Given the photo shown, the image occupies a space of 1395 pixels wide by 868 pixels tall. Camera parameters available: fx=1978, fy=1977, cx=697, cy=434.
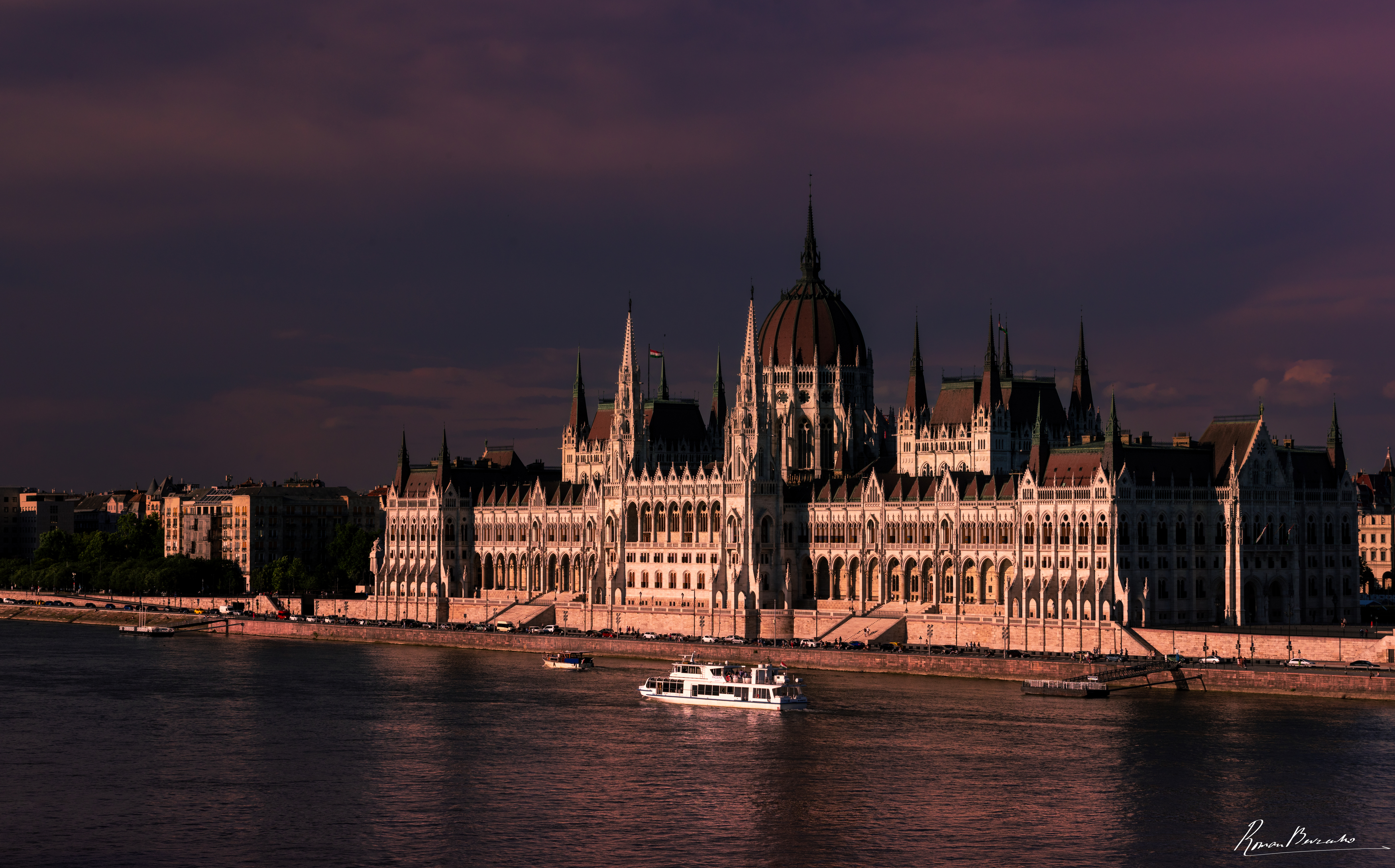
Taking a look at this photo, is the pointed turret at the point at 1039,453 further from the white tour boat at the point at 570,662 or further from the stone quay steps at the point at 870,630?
the white tour boat at the point at 570,662

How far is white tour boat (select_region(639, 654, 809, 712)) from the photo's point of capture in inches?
5374

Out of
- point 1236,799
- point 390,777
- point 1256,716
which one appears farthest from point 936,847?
point 1256,716

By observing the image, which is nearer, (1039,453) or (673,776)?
(673,776)

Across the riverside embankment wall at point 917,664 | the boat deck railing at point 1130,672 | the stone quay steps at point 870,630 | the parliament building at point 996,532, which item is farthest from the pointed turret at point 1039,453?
the boat deck railing at point 1130,672

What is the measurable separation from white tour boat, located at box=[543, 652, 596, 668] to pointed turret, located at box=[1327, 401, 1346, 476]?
6564cm

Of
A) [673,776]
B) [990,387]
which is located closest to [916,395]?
[990,387]

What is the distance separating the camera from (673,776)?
105562mm

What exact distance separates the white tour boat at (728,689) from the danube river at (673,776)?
1.98 metres

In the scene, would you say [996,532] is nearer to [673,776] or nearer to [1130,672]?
[1130,672]

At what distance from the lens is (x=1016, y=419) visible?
18912 centimetres

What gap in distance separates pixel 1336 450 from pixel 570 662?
6786cm

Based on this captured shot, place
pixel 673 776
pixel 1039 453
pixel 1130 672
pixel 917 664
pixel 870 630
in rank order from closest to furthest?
pixel 673 776
pixel 1130 672
pixel 917 664
pixel 1039 453
pixel 870 630

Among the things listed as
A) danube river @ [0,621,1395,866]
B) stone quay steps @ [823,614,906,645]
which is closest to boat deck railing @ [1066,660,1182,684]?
danube river @ [0,621,1395,866]

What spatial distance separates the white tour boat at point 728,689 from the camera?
136500 mm
